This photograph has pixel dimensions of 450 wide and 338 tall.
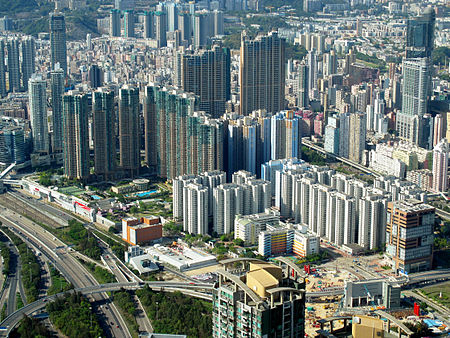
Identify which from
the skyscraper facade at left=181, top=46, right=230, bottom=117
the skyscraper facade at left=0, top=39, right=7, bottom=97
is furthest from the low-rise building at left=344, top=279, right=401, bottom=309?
the skyscraper facade at left=0, top=39, right=7, bottom=97

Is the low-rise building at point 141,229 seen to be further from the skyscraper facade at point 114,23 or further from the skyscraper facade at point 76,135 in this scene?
the skyscraper facade at point 114,23

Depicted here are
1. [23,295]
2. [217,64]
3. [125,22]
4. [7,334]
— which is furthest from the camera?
[125,22]

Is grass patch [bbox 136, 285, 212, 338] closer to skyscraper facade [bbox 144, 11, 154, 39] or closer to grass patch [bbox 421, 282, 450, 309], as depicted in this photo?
grass patch [bbox 421, 282, 450, 309]

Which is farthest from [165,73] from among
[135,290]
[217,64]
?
[135,290]

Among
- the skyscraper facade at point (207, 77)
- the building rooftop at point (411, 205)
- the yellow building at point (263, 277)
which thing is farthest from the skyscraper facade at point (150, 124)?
the yellow building at point (263, 277)

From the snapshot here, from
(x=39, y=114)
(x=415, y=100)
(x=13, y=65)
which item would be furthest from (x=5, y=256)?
(x=13, y=65)

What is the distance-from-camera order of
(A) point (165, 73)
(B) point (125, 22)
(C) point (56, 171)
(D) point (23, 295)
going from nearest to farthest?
(D) point (23, 295) → (C) point (56, 171) → (A) point (165, 73) → (B) point (125, 22)

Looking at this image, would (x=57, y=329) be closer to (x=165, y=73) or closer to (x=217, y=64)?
(x=217, y=64)
